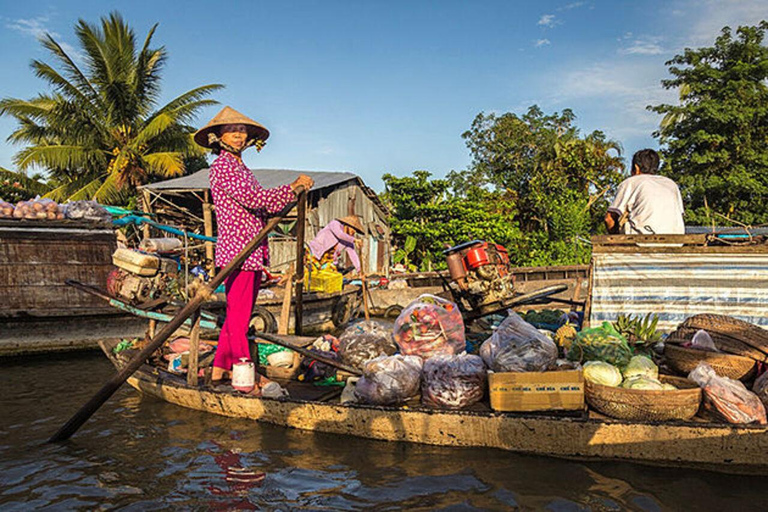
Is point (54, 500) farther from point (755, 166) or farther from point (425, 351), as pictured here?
point (755, 166)

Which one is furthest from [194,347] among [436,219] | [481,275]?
[436,219]

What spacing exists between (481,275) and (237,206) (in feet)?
10.5

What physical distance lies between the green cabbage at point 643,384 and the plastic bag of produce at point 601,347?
0.27m

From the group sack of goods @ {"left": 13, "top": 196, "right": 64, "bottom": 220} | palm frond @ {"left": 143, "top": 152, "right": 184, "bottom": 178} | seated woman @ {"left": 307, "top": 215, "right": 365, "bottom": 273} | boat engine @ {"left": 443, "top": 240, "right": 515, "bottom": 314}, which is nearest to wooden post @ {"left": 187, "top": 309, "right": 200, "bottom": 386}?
boat engine @ {"left": 443, "top": 240, "right": 515, "bottom": 314}

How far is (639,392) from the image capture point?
11.4 feet

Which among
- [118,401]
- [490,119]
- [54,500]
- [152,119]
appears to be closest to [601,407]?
[54,500]

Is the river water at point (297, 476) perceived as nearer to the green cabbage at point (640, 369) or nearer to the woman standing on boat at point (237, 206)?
the green cabbage at point (640, 369)

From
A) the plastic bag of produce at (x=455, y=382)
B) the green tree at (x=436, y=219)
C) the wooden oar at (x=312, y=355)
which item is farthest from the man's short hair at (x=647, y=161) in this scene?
the green tree at (x=436, y=219)

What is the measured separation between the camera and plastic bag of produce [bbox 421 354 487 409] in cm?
393

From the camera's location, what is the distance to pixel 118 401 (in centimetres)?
549

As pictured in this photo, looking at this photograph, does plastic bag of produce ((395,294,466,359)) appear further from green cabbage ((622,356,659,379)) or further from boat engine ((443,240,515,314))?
boat engine ((443,240,515,314))

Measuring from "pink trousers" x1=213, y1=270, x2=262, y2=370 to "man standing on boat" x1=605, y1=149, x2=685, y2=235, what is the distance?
340 cm

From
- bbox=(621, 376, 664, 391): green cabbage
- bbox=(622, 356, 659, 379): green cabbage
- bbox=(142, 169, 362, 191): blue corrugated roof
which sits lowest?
bbox=(621, 376, 664, 391): green cabbage

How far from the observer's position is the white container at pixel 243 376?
15.0ft
